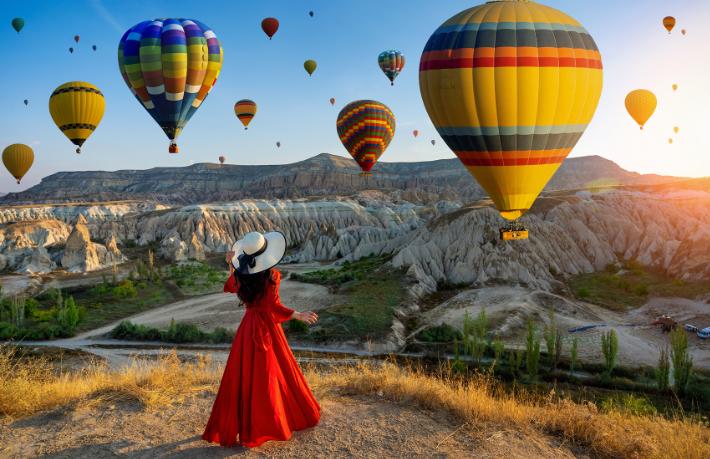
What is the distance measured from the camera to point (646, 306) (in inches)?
1258

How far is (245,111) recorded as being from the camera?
186 ft

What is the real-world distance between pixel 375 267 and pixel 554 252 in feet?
46.0

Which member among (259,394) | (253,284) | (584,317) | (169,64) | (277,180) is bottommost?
(584,317)

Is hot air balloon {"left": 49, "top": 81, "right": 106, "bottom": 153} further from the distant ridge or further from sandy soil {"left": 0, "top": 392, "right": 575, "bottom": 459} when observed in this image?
the distant ridge

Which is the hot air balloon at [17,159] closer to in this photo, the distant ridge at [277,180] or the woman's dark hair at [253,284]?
the woman's dark hair at [253,284]

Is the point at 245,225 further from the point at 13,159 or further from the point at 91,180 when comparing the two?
the point at 91,180

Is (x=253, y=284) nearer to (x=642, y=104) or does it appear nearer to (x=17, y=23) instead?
(x=642, y=104)

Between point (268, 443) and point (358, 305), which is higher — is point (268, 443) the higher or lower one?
the higher one

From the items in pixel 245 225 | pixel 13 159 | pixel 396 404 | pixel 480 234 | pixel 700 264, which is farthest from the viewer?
pixel 245 225

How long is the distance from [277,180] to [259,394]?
148798 mm

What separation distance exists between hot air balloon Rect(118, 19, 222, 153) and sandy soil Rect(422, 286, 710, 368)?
17.7m

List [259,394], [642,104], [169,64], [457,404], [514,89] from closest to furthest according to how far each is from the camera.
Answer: [259,394]
[457,404]
[514,89]
[169,64]
[642,104]

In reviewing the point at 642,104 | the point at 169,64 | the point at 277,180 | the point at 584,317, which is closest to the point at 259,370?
the point at 169,64

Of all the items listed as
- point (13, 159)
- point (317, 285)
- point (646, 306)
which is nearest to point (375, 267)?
point (317, 285)
